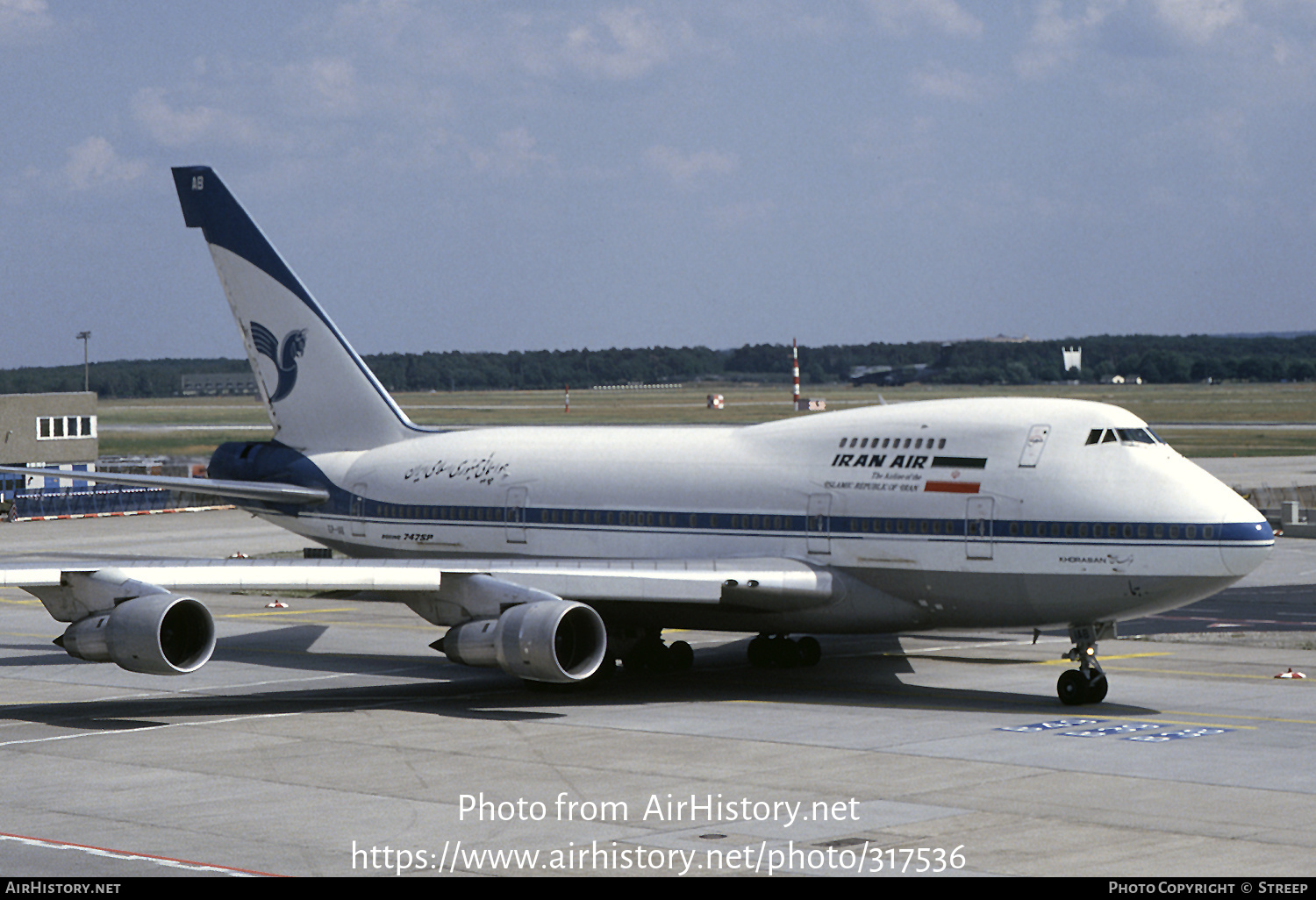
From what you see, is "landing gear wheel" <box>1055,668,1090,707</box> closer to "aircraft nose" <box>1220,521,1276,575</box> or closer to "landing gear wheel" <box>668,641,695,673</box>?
"aircraft nose" <box>1220,521,1276,575</box>

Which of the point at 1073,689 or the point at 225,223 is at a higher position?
the point at 225,223

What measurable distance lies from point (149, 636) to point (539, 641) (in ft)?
21.2

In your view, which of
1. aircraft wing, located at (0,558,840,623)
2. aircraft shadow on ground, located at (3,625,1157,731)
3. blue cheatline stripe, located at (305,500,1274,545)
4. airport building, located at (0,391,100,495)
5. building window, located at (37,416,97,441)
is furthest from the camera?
building window, located at (37,416,97,441)

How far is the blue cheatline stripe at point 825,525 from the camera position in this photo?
27656 millimetres

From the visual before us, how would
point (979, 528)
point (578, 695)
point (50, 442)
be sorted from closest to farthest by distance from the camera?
1. point (979, 528)
2. point (578, 695)
3. point (50, 442)

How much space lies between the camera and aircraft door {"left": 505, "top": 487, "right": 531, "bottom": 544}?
1400 inches

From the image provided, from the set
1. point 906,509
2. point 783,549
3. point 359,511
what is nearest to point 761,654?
point 783,549

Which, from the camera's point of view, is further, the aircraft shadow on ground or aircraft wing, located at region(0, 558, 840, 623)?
the aircraft shadow on ground

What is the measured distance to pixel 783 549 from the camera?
3142 centimetres

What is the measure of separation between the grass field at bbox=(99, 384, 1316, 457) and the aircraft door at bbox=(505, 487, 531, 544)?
233ft

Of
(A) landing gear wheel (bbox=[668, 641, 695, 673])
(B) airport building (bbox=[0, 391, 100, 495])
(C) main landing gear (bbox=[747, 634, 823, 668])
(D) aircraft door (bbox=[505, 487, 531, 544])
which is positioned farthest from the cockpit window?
(B) airport building (bbox=[0, 391, 100, 495])

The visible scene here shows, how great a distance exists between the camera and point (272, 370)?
4094 cm

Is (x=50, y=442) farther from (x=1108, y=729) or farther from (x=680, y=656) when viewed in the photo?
(x=1108, y=729)

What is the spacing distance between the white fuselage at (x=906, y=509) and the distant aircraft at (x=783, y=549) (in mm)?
40
